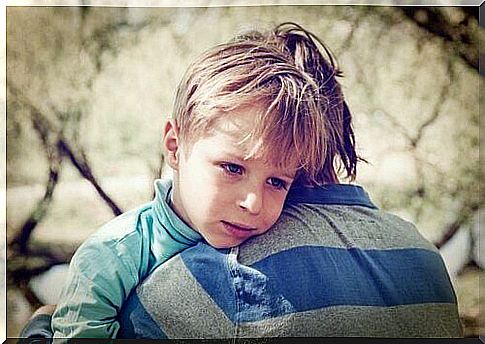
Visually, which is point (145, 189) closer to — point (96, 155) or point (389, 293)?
point (96, 155)

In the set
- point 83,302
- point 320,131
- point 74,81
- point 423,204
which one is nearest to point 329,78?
point 320,131

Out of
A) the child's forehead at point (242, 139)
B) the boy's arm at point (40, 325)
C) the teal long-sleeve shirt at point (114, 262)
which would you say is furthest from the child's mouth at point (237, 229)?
the boy's arm at point (40, 325)

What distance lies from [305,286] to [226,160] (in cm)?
53

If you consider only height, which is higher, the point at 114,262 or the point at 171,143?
the point at 171,143

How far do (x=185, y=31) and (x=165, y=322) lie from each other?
1066mm

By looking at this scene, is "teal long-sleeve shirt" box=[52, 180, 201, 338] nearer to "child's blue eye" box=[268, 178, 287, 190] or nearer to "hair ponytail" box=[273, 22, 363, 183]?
"child's blue eye" box=[268, 178, 287, 190]

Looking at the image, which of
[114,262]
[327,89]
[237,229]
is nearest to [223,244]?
[237,229]

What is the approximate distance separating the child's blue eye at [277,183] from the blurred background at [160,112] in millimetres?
286

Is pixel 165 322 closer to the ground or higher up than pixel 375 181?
closer to the ground

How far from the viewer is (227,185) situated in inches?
103

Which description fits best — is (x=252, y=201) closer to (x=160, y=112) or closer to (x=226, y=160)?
(x=226, y=160)

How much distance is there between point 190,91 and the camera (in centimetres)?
268

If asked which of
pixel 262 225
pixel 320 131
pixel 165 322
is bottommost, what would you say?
pixel 165 322

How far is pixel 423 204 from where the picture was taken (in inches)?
107
